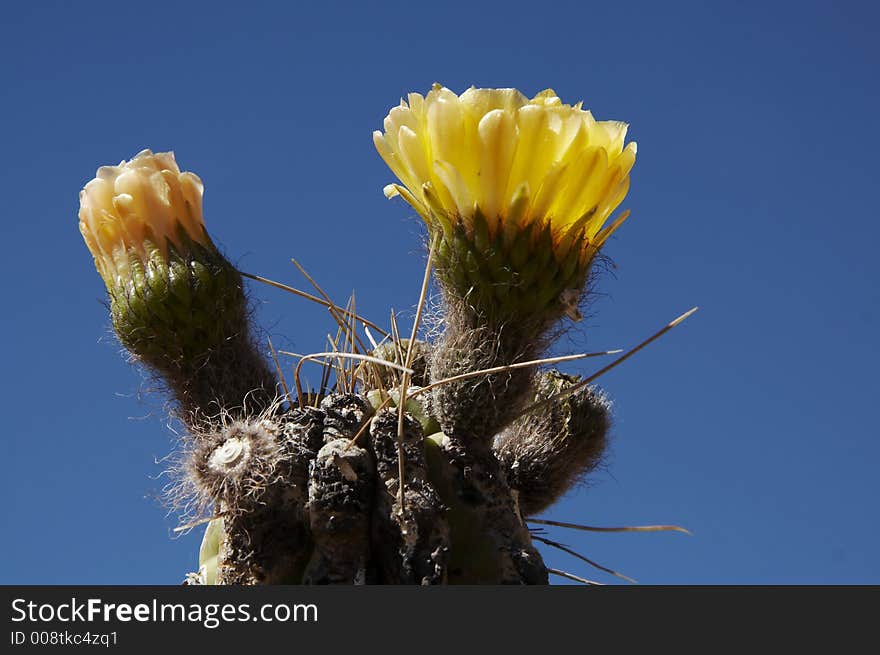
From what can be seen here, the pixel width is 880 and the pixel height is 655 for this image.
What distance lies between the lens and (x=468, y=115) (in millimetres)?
3107

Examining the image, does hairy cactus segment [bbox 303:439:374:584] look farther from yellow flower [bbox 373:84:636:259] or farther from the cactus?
yellow flower [bbox 373:84:636:259]

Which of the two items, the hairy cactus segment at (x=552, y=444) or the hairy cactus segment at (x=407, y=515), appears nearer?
the hairy cactus segment at (x=407, y=515)

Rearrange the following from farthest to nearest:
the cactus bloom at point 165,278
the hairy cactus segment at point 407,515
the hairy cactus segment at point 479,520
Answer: the cactus bloom at point 165,278 < the hairy cactus segment at point 479,520 < the hairy cactus segment at point 407,515

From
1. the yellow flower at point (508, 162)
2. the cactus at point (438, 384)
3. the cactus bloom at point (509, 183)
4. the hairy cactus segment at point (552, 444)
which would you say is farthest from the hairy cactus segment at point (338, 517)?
the hairy cactus segment at point (552, 444)

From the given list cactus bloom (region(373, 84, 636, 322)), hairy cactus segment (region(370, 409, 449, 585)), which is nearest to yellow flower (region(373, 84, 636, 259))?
cactus bloom (region(373, 84, 636, 322))

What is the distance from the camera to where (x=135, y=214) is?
139 inches

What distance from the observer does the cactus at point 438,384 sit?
308 cm

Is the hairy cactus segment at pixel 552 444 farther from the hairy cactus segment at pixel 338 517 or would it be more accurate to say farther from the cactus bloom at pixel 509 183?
the hairy cactus segment at pixel 338 517

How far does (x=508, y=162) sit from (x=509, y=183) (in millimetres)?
57

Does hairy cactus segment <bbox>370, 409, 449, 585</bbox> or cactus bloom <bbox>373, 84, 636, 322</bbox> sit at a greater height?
cactus bloom <bbox>373, 84, 636, 322</bbox>

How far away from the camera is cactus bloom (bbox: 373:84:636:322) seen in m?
3.09
